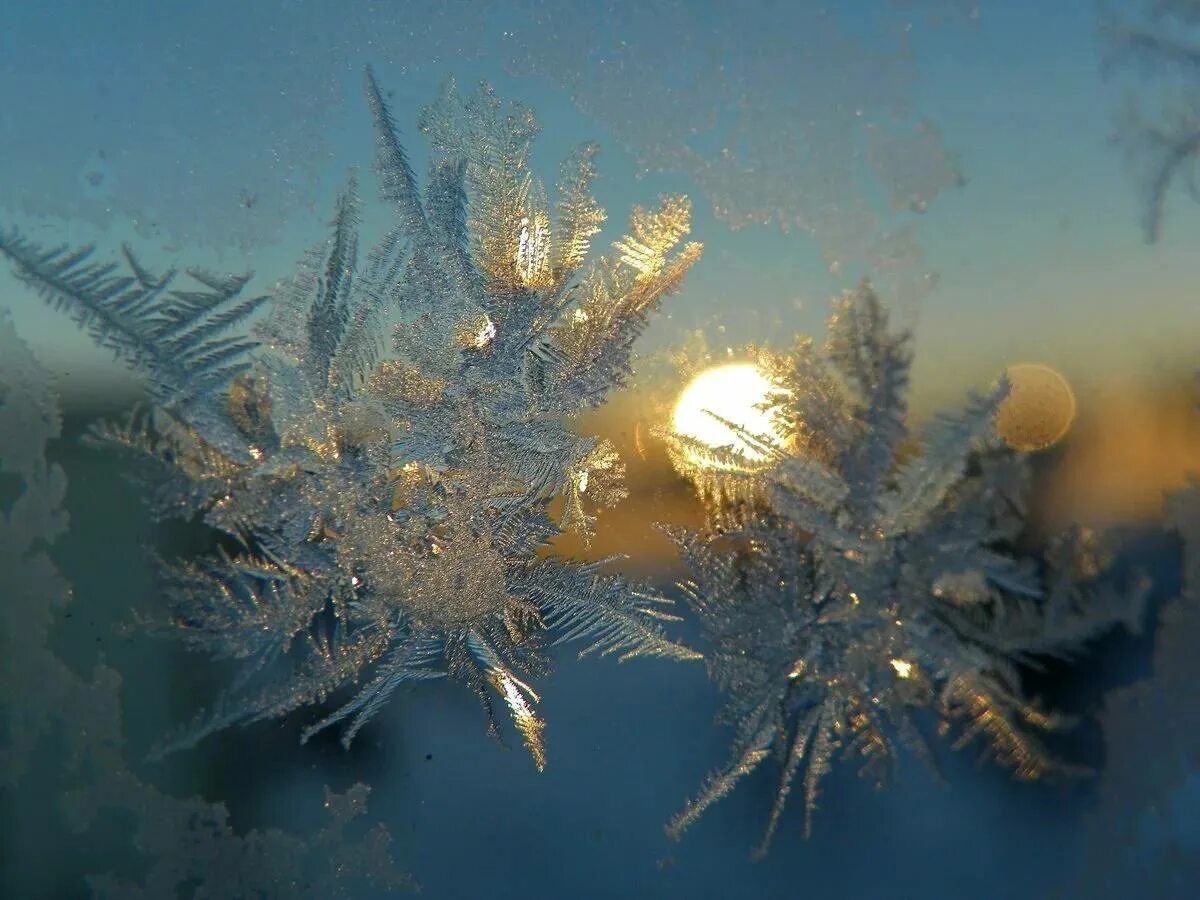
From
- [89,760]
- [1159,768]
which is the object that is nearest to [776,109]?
[1159,768]

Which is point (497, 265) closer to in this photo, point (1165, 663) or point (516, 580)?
point (516, 580)

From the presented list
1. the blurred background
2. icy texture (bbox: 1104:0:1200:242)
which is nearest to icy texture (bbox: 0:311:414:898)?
the blurred background

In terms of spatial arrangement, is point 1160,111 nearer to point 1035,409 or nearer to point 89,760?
point 1035,409

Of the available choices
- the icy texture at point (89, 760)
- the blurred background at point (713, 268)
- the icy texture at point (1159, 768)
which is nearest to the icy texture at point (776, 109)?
the blurred background at point (713, 268)

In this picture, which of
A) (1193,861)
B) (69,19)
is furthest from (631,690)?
(69,19)

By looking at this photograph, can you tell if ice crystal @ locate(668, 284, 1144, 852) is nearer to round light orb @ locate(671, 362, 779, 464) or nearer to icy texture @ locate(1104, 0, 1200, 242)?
round light orb @ locate(671, 362, 779, 464)

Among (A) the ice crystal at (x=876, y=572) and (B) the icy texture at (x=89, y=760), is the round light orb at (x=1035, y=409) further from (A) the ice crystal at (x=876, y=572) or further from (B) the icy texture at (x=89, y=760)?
(B) the icy texture at (x=89, y=760)
